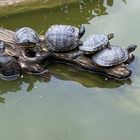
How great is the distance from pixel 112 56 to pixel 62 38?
878 mm

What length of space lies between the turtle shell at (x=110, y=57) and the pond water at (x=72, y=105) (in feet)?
0.95

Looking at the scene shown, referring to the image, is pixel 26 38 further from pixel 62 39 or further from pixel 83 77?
pixel 83 77

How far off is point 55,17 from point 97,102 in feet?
8.98

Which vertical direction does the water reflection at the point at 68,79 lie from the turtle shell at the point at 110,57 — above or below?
below

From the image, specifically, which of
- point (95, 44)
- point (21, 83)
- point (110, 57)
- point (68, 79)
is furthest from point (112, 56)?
point (21, 83)

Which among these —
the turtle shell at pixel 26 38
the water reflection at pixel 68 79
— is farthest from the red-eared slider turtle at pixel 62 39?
the water reflection at pixel 68 79

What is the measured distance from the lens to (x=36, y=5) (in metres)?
8.27

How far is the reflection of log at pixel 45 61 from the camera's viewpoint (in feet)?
21.0

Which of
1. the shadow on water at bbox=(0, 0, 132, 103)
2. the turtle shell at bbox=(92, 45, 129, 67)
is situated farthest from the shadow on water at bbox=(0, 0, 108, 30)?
the turtle shell at bbox=(92, 45, 129, 67)

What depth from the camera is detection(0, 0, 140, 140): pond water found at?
5.56 m

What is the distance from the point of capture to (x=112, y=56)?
250 inches

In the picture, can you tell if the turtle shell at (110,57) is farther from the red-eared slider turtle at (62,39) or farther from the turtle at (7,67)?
the turtle at (7,67)

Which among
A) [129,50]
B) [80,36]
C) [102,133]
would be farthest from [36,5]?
[102,133]

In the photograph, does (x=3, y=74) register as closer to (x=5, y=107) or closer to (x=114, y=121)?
(x=5, y=107)
